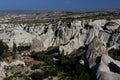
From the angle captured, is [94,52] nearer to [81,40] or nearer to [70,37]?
[81,40]

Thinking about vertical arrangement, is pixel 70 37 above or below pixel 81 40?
below

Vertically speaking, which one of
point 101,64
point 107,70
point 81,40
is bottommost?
point 81,40

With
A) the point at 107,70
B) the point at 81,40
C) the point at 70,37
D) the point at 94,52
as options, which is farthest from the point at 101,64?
the point at 70,37

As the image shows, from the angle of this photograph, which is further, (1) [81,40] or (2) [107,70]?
(1) [81,40]

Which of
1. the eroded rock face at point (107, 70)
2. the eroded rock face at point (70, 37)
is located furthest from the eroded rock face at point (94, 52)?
the eroded rock face at point (70, 37)

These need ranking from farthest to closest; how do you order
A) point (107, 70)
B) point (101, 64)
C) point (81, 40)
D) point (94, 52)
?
point (81, 40) < point (94, 52) < point (101, 64) < point (107, 70)

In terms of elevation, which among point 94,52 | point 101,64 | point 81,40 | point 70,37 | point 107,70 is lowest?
point 70,37

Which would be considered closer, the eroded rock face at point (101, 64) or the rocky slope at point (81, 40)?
the eroded rock face at point (101, 64)

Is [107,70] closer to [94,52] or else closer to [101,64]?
[101,64]

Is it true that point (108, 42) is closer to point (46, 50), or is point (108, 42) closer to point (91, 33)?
point (91, 33)

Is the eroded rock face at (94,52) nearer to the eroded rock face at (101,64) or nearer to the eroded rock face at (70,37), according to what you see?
the eroded rock face at (101,64)

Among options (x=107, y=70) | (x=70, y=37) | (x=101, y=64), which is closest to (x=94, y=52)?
(x=101, y=64)

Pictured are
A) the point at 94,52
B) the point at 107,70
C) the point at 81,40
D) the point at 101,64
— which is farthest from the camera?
the point at 81,40
